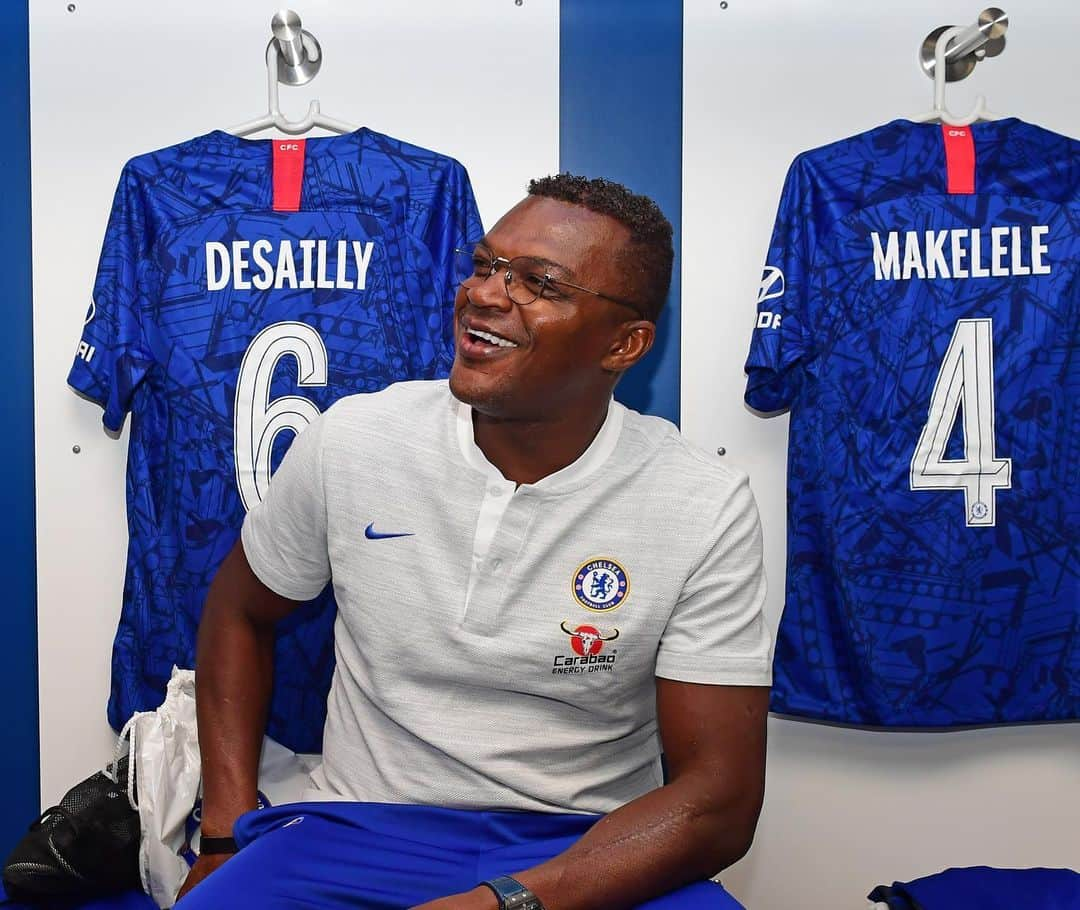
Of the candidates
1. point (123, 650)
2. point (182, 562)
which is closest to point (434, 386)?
point (182, 562)

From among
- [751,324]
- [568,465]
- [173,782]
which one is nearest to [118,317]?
[173,782]

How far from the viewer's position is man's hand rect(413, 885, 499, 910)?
3.58ft

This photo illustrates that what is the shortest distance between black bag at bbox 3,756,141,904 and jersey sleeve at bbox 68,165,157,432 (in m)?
0.63

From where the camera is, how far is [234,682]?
141cm

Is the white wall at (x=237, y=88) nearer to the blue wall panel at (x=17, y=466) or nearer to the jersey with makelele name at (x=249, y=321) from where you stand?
the blue wall panel at (x=17, y=466)

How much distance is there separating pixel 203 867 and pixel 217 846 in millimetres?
28

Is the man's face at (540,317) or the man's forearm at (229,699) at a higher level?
the man's face at (540,317)

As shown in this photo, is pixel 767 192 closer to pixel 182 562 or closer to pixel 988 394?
pixel 988 394

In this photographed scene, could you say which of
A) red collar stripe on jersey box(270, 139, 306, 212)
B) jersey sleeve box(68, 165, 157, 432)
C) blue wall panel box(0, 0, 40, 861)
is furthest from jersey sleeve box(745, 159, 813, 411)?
blue wall panel box(0, 0, 40, 861)

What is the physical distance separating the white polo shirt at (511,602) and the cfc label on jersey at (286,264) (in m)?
0.48

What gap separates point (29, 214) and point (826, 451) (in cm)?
148

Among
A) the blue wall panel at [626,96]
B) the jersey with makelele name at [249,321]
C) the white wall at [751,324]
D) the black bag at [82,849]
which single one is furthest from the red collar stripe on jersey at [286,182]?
the black bag at [82,849]

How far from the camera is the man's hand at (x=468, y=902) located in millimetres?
1092

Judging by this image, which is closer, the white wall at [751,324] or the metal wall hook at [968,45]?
the metal wall hook at [968,45]
